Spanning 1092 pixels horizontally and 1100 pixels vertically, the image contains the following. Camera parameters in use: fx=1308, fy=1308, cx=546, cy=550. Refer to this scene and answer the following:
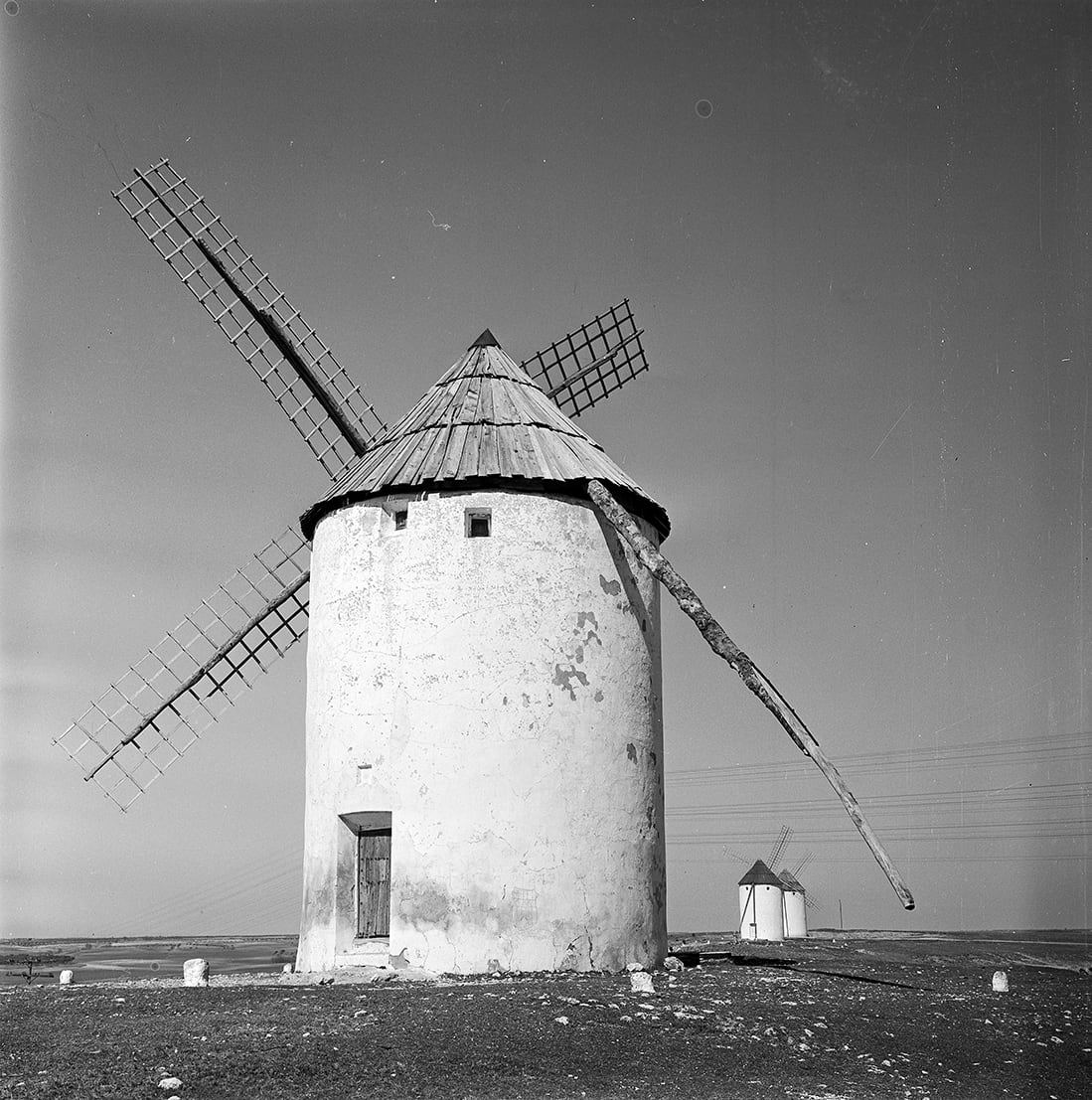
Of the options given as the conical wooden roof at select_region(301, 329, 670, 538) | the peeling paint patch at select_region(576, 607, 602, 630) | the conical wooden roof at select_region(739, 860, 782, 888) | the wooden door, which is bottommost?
the conical wooden roof at select_region(739, 860, 782, 888)

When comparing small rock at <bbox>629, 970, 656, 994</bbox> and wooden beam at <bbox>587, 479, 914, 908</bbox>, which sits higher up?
wooden beam at <bbox>587, 479, 914, 908</bbox>

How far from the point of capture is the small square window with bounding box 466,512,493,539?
51.6 feet

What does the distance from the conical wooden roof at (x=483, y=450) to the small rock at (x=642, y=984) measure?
574 cm

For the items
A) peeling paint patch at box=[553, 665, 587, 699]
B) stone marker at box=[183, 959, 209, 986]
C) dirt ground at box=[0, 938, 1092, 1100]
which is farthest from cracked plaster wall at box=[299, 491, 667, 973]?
stone marker at box=[183, 959, 209, 986]

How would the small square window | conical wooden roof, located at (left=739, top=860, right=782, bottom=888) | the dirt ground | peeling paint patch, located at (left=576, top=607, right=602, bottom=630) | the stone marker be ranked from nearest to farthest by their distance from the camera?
1. the dirt ground
2. the stone marker
3. peeling paint patch, located at (left=576, top=607, right=602, bottom=630)
4. the small square window
5. conical wooden roof, located at (left=739, top=860, right=782, bottom=888)

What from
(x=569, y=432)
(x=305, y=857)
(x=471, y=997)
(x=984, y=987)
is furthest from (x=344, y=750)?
(x=984, y=987)

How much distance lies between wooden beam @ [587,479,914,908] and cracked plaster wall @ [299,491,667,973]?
1.56 feet

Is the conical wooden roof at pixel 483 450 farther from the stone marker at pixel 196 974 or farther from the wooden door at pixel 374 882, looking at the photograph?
the stone marker at pixel 196 974

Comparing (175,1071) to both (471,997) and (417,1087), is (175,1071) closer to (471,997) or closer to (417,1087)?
(417,1087)

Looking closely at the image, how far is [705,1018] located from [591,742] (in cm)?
421

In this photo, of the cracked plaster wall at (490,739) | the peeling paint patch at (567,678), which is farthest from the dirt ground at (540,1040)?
the peeling paint patch at (567,678)

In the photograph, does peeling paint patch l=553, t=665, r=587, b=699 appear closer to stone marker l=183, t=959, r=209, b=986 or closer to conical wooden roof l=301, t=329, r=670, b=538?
conical wooden roof l=301, t=329, r=670, b=538

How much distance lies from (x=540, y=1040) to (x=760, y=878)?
26.7 m

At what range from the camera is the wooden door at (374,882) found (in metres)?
15.3
